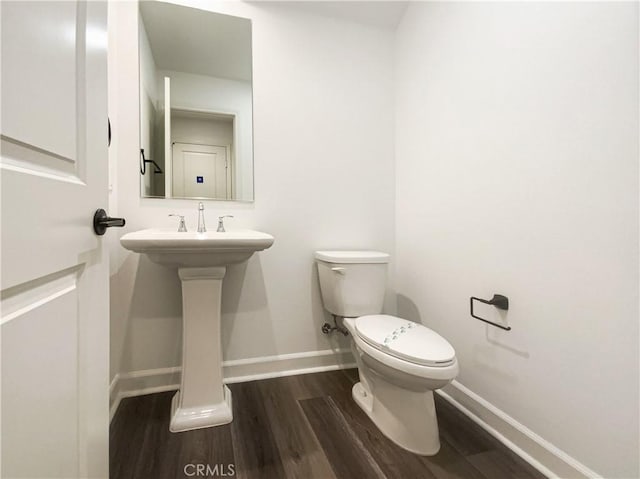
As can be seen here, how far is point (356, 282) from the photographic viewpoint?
61.3 inches

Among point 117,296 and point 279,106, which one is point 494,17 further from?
point 117,296


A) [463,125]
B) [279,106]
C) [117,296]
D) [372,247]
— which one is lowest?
[117,296]

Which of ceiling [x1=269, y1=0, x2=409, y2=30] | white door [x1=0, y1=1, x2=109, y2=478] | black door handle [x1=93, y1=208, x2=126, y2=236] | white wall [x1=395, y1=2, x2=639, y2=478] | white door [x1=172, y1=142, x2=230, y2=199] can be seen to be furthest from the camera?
ceiling [x1=269, y1=0, x2=409, y2=30]

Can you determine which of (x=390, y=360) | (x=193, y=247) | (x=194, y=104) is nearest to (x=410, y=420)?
(x=390, y=360)

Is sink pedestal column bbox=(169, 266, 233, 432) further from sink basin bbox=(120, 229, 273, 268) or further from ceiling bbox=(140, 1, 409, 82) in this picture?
ceiling bbox=(140, 1, 409, 82)

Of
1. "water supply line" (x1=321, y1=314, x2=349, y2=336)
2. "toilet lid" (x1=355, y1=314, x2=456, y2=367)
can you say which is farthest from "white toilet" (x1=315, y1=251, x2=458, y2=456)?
"water supply line" (x1=321, y1=314, x2=349, y2=336)

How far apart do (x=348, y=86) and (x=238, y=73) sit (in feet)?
2.23

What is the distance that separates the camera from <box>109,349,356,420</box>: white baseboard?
148 cm

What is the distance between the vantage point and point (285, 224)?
5.67 ft

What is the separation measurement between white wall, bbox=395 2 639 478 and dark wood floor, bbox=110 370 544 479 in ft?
0.72

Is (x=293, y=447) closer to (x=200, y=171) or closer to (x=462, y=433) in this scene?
(x=462, y=433)

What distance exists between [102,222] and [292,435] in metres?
1.09

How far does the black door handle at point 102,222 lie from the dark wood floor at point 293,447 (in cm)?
92

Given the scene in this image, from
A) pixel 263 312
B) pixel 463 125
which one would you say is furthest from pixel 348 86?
pixel 263 312
